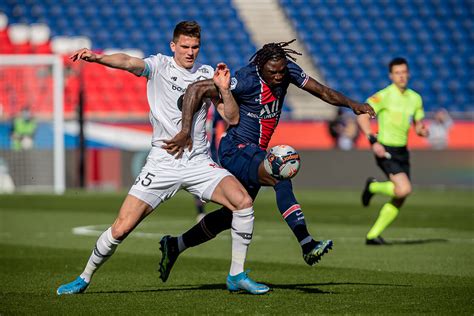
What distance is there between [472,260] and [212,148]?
5.69 metres

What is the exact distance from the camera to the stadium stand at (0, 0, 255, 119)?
97.3 feet

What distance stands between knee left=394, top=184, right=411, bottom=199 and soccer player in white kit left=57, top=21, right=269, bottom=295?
16.8 feet

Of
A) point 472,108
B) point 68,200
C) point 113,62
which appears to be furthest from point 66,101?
point 113,62

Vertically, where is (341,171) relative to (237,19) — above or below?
below

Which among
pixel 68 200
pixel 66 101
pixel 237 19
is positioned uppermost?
pixel 237 19

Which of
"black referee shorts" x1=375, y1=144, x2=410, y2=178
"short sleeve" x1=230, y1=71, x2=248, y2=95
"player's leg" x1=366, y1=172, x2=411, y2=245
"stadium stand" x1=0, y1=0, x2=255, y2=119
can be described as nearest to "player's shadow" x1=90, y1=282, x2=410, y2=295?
"short sleeve" x1=230, y1=71, x2=248, y2=95

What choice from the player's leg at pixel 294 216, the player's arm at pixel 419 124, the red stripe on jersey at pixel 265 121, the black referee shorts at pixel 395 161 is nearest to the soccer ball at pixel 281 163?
the player's leg at pixel 294 216

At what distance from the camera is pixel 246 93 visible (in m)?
8.78

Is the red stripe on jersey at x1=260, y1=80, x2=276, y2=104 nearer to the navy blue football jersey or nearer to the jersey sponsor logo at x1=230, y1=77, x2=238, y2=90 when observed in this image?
the navy blue football jersey

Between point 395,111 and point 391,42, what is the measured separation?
20964 mm

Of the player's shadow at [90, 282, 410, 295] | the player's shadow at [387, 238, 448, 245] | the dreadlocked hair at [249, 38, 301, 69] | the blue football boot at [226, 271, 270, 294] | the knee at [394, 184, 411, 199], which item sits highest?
the dreadlocked hair at [249, 38, 301, 69]

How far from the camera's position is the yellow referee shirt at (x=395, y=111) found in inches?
530

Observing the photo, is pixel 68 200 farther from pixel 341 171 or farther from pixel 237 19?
pixel 237 19

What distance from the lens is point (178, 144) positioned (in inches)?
326
